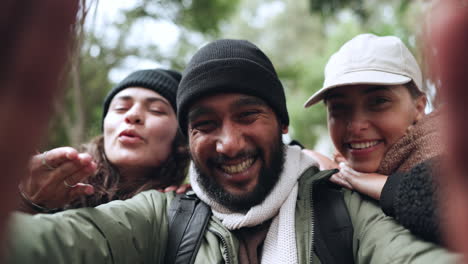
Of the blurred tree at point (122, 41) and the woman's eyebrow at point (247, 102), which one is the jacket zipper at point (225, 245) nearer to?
the woman's eyebrow at point (247, 102)

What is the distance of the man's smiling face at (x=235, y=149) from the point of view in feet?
6.25

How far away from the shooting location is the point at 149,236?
173cm

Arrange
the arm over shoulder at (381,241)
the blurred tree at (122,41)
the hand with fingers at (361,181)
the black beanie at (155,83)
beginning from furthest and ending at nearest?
the blurred tree at (122,41) → the black beanie at (155,83) → the hand with fingers at (361,181) → the arm over shoulder at (381,241)

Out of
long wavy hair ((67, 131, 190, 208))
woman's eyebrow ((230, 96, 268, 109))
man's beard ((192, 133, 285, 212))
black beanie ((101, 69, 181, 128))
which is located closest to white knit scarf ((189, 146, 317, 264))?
man's beard ((192, 133, 285, 212))

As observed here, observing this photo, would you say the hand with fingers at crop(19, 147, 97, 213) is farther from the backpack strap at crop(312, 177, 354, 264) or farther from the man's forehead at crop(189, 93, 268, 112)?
the backpack strap at crop(312, 177, 354, 264)

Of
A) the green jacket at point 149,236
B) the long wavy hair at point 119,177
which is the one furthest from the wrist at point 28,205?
the long wavy hair at point 119,177

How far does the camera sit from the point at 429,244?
1.30 meters

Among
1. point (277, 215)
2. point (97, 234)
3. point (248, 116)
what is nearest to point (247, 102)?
point (248, 116)

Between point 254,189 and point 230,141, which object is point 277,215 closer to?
point 254,189

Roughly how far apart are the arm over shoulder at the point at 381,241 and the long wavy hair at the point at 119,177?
1441 millimetres

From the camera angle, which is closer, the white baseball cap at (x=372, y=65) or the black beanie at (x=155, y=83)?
the white baseball cap at (x=372, y=65)

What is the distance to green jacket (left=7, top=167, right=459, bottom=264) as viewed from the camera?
1.18 meters

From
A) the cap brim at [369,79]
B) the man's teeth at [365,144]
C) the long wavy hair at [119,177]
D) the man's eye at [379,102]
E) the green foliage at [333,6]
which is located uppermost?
the green foliage at [333,6]

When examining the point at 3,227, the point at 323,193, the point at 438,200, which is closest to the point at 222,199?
the point at 323,193
